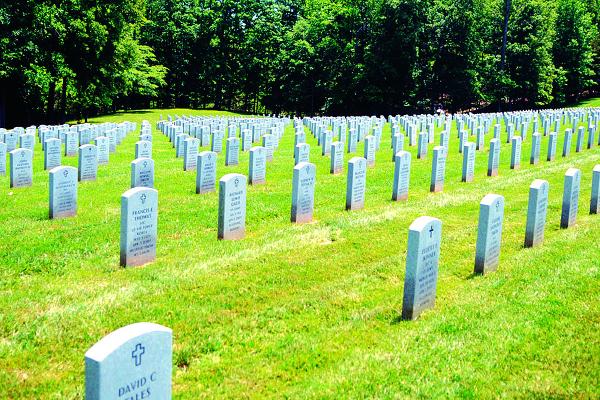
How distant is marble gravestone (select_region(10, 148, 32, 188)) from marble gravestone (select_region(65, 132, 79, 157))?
6.89 meters

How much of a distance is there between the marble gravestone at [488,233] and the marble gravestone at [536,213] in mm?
1235

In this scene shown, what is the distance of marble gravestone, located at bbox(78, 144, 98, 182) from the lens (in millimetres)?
15220

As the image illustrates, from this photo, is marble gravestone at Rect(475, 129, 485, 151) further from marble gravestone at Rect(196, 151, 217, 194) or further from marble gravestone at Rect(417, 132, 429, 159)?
marble gravestone at Rect(196, 151, 217, 194)

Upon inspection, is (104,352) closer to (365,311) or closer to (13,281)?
(365,311)

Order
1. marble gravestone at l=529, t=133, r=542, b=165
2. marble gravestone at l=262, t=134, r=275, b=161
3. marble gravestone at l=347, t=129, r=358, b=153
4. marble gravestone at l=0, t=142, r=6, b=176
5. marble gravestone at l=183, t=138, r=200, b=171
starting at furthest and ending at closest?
marble gravestone at l=347, t=129, r=358, b=153
marble gravestone at l=262, t=134, r=275, b=161
marble gravestone at l=529, t=133, r=542, b=165
marble gravestone at l=183, t=138, r=200, b=171
marble gravestone at l=0, t=142, r=6, b=176

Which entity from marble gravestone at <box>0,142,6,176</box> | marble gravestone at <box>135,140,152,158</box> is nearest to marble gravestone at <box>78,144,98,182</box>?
marble gravestone at <box>135,140,152,158</box>

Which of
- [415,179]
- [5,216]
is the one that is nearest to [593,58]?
[415,179]

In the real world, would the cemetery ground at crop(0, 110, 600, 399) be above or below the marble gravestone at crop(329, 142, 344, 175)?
below

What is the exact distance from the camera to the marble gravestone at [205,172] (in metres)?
13.6

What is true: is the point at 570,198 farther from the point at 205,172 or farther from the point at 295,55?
the point at 295,55

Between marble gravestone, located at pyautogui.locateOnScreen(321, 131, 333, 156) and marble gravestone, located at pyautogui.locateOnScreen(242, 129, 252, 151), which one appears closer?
marble gravestone, located at pyautogui.locateOnScreen(321, 131, 333, 156)

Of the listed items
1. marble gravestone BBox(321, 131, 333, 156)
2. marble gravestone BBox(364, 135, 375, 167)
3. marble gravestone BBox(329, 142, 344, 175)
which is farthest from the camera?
marble gravestone BBox(321, 131, 333, 156)

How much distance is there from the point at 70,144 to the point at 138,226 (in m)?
14.4

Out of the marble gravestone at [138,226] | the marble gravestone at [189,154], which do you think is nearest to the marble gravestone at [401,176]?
the marble gravestone at [138,226]
